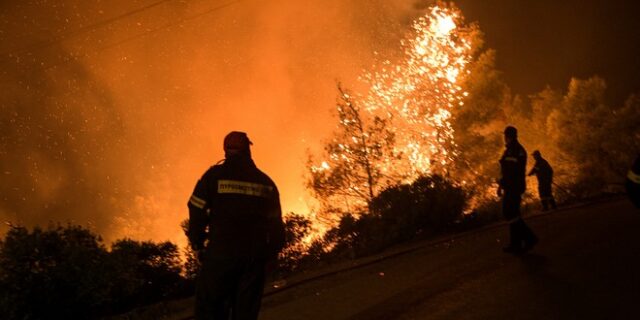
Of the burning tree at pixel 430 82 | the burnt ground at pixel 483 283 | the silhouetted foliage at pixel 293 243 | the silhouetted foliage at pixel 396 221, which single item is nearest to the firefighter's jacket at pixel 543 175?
the silhouetted foliage at pixel 396 221

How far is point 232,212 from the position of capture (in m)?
4.29

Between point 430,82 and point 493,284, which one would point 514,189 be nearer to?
point 493,284

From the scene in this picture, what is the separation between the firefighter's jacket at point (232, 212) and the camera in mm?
4238

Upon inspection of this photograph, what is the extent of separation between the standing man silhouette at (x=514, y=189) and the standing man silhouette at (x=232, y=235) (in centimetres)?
494

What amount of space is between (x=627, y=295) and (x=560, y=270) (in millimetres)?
1366

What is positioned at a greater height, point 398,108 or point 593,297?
point 398,108

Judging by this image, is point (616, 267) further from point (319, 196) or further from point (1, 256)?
point (319, 196)

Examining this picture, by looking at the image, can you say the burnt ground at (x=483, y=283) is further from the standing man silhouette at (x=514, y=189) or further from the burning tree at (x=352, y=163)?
the burning tree at (x=352, y=163)

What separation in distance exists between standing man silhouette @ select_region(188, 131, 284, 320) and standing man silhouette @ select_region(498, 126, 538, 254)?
4.94m

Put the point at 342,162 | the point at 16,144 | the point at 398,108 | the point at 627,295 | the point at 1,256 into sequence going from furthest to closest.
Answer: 1. the point at 16,144
2. the point at 398,108
3. the point at 342,162
4. the point at 1,256
5. the point at 627,295

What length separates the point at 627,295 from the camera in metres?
5.64

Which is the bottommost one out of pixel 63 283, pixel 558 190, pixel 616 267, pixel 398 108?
pixel 616 267

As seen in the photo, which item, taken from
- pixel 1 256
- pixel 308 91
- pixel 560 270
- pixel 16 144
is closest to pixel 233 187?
pixel 560 270

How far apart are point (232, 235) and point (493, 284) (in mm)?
3624
